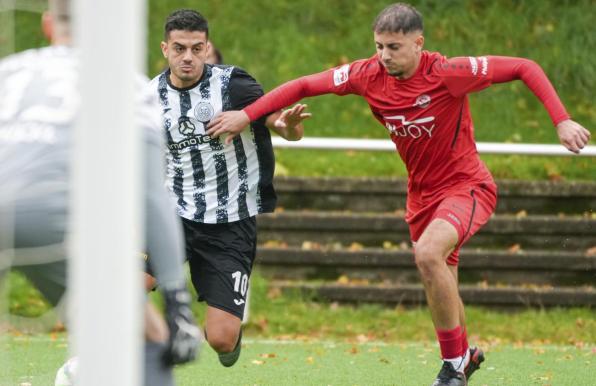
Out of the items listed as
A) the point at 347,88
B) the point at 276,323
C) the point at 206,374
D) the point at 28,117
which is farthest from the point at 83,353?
the point at 276,323

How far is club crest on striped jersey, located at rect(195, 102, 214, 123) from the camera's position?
20.8 feet

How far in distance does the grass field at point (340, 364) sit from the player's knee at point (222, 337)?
2.37ft

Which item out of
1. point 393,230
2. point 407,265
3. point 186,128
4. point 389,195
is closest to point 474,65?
point 186,128

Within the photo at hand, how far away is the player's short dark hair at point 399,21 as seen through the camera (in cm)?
633

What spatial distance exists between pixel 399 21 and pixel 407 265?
14.9 ft

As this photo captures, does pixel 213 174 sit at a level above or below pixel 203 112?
below

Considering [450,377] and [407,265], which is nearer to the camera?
[450,377]

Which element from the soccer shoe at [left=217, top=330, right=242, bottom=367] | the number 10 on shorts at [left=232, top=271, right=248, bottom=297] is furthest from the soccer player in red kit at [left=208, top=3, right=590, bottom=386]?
the soccer shoe at [left=217, top=330, right=242, bottom=367]

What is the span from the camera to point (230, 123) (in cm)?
613

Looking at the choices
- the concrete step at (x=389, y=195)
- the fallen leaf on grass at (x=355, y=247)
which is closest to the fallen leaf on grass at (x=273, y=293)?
the fallen leaf on grass at (x=355, y=247)

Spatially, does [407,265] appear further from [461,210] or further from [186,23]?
[186,23]

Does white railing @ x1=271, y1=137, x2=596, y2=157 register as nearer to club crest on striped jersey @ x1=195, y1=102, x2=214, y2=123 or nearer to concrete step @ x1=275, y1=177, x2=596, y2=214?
concrete step @ x1=275, y1=177, x2=596, y2=214

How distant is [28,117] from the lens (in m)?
3.79

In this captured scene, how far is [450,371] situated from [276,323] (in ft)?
12.3
